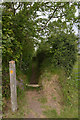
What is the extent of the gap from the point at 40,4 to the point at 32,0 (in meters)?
0.30

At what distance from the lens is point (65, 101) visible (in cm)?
342

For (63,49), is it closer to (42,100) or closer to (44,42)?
(44,42)

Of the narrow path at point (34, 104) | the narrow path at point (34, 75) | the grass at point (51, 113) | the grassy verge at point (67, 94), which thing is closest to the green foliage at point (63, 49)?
the grassy verge at point (67, 94)

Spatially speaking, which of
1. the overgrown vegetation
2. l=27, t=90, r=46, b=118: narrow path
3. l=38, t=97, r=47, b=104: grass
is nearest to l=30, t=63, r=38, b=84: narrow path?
the overgrown vegetation

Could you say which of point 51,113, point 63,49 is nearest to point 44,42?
point 63,49

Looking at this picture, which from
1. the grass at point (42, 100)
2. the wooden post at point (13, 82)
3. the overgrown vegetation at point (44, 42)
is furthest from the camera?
the grass at point (42, 100)

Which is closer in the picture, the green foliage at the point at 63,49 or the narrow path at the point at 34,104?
the narrow path at the point at 34,104

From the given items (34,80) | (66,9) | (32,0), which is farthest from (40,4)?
(34,80)

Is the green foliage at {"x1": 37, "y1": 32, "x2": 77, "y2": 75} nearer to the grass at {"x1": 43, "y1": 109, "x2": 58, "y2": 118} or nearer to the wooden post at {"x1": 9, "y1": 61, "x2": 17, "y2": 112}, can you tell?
the grass at {"x1": 43, "y1": 109, "x2": 58, "y2": 118}

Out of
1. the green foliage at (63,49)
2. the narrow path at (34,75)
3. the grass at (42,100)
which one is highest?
the green foliage at (63,49)

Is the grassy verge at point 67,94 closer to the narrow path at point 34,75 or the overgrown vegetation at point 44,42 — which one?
the overgrown vegetation at point 44,42

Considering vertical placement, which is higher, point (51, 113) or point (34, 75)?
point (34, 75)

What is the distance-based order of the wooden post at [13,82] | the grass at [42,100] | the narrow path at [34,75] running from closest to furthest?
the wooden post at [13,82], the grass at [42,100], the narrow path at [34,75]

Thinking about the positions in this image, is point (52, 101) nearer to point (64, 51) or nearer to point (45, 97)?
point (45, 97)
